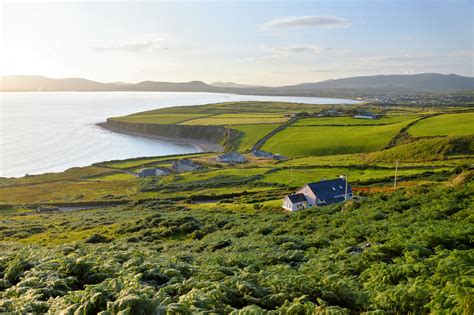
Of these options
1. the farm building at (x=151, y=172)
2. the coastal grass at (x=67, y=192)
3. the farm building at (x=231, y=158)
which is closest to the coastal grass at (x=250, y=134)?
the farm building at (x=231, y=158)

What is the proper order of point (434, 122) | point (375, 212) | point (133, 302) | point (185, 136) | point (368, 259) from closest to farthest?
point (133, 302), point (368, 259), point (375, 212), point (434, 122), point (185, 136)

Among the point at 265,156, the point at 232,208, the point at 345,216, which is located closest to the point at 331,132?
the point at 265,156

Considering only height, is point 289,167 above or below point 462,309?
below

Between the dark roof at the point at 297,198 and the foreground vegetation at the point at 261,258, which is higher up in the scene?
the foreground vegetation at the point at 261,258

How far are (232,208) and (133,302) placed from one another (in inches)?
1569

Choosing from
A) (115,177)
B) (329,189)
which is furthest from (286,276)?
(115,177)

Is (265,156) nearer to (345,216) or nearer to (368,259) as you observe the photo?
(345,216)

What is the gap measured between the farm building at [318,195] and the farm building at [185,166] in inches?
1965

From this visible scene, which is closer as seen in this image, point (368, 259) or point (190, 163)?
point (368, 259)

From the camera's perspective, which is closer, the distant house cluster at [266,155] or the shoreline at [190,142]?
the distant house cluster at [266,155]

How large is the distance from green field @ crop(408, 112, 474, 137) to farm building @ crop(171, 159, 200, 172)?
59.8m

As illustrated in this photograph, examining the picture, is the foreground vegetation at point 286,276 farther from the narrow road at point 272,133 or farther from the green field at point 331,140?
the narrow road at point 272,133

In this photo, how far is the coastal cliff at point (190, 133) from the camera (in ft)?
470

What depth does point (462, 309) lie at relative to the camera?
26.2 feet
